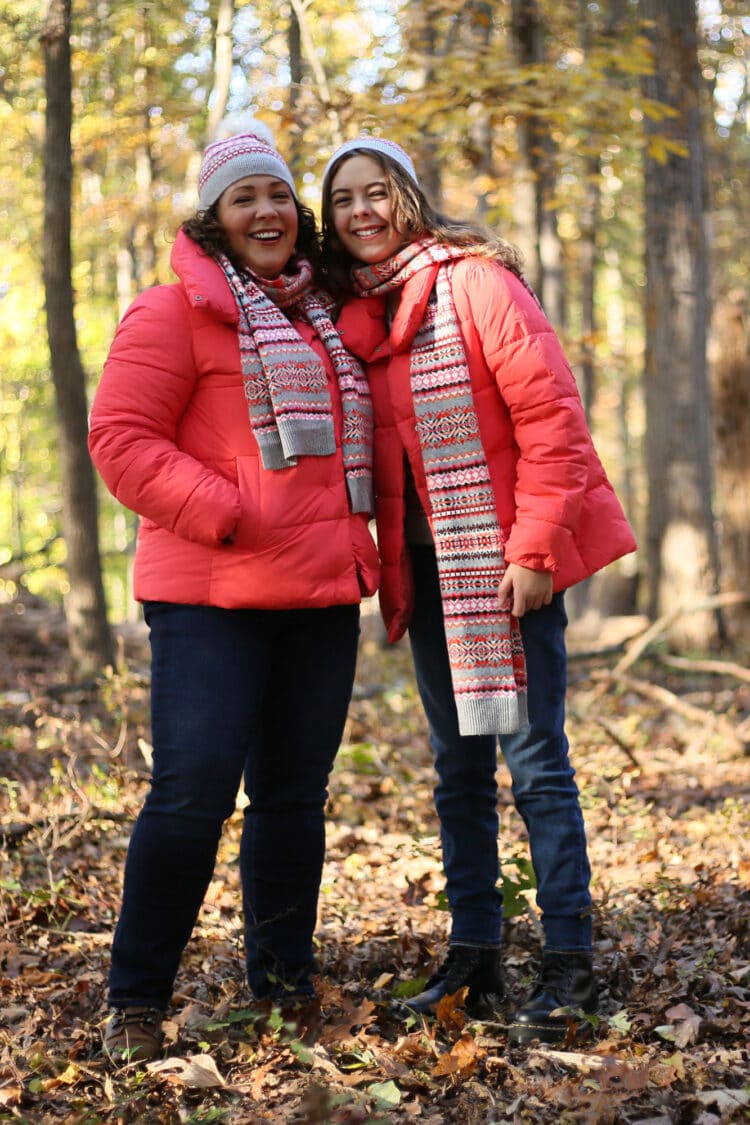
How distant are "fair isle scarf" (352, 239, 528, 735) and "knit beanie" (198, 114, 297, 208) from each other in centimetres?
52

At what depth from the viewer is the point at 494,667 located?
3098mm

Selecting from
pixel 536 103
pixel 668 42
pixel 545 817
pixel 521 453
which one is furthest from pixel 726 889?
pixel 668 42

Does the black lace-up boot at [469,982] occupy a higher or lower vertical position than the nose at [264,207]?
lower

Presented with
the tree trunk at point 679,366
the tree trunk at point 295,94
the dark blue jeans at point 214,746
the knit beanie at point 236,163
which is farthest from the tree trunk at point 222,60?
the dark blue jeans at point 214,746

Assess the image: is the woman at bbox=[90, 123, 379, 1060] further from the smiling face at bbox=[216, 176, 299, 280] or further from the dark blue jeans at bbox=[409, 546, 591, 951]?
the dark blue jeans at bbox=[409, 546, 591, 951]

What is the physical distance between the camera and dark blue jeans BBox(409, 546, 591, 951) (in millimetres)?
3213

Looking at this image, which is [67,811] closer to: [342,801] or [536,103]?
[342,801]

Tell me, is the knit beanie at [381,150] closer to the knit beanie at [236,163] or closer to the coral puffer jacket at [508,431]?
the knit beanie at [236,163]

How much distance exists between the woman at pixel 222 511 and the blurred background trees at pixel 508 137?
1.03 meters

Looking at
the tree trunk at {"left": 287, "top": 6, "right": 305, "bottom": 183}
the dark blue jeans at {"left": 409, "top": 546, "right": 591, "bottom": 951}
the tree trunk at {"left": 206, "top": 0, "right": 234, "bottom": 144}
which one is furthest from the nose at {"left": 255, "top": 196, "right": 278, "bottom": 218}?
the tree trunk at {"left": 206, "top": 0, "right": 234, "bottom": 144}

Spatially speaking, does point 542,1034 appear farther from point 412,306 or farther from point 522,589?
point 412,306

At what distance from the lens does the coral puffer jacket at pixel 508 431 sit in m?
3.04

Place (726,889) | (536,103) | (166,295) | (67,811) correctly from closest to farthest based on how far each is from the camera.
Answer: (166,295), (726,889), (67,811), (536,103)

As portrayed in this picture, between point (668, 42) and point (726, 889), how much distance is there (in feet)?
25.8
